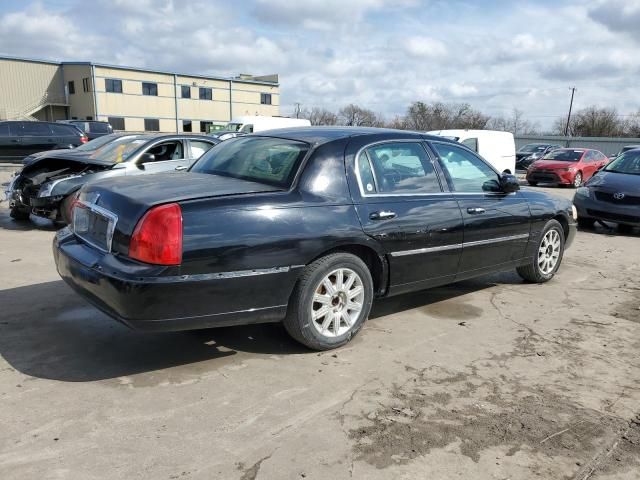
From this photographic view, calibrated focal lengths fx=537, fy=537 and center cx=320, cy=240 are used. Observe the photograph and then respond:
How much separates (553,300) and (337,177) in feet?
9.72

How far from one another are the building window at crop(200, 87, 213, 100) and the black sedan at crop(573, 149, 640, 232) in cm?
5406

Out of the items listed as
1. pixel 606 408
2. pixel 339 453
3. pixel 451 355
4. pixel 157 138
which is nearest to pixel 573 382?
pixel 606 408

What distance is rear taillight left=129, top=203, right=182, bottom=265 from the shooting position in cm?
323

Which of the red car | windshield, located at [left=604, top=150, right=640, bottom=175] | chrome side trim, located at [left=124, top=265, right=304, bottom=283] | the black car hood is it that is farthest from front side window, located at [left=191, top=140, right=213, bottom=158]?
the red car

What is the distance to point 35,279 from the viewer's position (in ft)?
18.8

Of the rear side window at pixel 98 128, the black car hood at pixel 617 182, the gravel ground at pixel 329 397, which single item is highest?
the rear side window at pixel 98 128

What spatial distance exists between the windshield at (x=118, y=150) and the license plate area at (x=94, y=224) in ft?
16.0

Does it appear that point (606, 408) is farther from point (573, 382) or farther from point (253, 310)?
point (253, 310)

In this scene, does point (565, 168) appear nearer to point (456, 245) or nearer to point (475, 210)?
point (475, 210)

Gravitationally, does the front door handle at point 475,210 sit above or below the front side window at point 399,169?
below

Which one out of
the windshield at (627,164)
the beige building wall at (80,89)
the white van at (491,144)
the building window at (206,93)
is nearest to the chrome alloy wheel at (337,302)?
the windshield at (627,164)

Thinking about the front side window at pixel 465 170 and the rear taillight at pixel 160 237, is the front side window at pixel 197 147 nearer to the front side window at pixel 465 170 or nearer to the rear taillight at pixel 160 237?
the front side window at pixel 465 170

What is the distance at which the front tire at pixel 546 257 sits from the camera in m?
5.90

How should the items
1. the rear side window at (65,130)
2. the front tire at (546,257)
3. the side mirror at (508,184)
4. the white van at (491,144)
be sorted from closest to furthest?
the side mirror at (508,184) → the front tire at (546,257) → the white van at (491,144) → the rear side window at (65,130)
